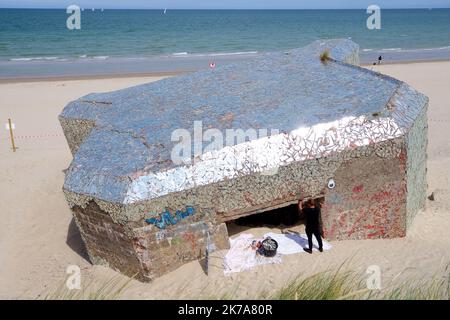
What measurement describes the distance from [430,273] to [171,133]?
4.34 meters

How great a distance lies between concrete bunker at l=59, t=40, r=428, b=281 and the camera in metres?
A: 7.12

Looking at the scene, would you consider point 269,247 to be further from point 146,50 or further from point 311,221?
point 146,50

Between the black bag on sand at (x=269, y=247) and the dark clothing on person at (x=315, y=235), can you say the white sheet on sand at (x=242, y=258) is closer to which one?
the black bag on sand at (x=269, y=247)

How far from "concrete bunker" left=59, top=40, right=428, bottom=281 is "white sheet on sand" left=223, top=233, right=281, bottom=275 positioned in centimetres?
28

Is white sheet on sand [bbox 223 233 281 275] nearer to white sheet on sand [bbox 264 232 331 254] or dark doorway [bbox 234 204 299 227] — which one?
white sheet on sand [bbox 264 232 331 254]

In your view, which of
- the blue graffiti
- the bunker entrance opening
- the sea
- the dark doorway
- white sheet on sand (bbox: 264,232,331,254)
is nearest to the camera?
the blue graffiti

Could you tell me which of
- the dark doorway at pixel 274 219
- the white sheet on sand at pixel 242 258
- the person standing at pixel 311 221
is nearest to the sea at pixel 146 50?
the dark doorway at pixel 274 219

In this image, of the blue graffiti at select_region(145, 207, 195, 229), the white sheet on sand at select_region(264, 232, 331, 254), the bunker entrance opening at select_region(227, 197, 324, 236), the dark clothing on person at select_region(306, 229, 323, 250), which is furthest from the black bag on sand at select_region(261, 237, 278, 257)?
the blue graffiti at select_region(145, 207, 195, 229)

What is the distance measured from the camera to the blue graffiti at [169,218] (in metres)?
7.08

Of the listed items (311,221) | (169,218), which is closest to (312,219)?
(311,221)

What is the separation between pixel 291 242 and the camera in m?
7.95

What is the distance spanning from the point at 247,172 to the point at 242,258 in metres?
1.33

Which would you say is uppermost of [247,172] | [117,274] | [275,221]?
[247,172]
